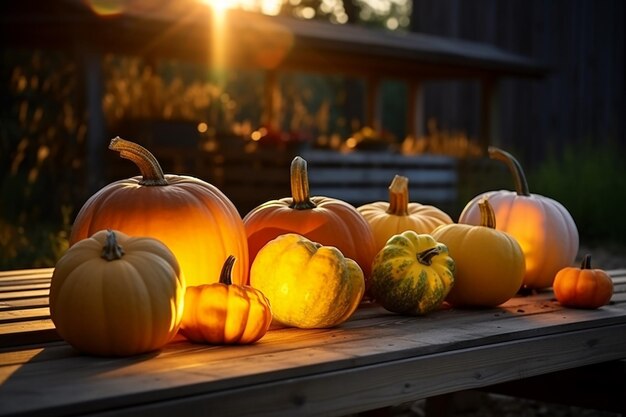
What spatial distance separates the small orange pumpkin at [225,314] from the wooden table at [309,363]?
1.8 inches

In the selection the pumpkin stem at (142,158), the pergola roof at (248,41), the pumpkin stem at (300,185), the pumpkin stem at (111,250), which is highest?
the pergola roof at (248,41)

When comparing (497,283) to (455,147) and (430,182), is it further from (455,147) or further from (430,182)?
(455,147)

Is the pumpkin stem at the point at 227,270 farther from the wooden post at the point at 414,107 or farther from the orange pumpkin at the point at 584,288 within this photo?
the wooden post at the point at 414,107

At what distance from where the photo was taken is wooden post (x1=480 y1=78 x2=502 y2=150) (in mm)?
12594

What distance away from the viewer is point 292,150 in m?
9.05

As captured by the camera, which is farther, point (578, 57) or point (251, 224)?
point (578, 57)

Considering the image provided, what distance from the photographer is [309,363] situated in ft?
6.84

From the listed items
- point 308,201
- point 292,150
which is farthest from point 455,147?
point 308,201

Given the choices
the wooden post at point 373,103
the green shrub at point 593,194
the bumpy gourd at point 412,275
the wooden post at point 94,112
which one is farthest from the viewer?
the wooden post at point 373,103

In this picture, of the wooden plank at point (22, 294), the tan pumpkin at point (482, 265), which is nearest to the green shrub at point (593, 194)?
the tan pumpkin at point (482, 265)

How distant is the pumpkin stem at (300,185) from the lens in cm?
291

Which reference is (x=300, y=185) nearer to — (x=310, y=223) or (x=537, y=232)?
(x=310, y=223)

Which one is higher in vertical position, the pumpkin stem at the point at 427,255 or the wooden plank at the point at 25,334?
the pumpkin stem at the point at 427,255

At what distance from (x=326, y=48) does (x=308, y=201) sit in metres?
7.00
